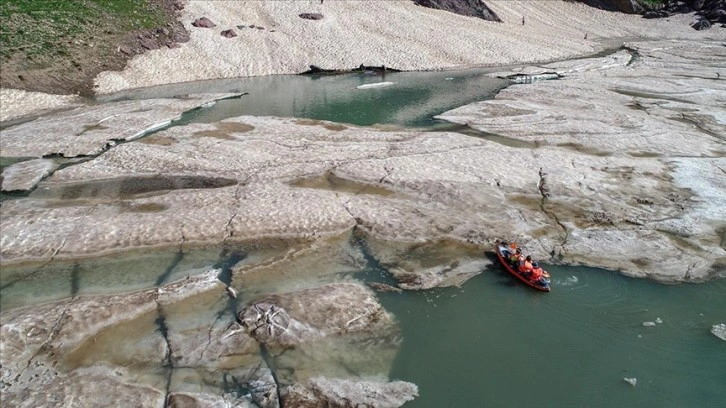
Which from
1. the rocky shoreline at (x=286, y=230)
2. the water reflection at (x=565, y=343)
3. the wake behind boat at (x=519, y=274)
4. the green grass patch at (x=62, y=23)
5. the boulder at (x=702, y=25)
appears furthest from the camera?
the boulder at (x=702, y=25)

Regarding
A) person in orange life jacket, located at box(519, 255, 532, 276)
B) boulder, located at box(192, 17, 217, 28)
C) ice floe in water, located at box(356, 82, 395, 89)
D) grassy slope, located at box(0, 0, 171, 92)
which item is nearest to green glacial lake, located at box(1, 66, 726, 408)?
person in orange life jacket, located at box(519, 255, 532, 276)

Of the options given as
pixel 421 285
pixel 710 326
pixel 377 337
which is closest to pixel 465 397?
pixel 377 337

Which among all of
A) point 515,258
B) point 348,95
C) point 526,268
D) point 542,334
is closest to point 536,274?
point 526,268

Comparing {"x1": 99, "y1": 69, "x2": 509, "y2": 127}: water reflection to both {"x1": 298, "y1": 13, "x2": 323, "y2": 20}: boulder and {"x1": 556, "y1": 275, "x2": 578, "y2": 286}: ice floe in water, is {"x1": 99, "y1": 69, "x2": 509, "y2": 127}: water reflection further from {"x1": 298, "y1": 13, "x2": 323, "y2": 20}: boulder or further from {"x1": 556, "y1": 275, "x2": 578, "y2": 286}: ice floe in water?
{"x1": 556, "y1": 275, "x2": 578, "y2": 286}: ice floe in water

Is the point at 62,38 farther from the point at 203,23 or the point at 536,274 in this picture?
the point at 536,274

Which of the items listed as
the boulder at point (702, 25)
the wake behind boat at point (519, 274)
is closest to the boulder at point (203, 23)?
the wake behind boat at point (519, 274)

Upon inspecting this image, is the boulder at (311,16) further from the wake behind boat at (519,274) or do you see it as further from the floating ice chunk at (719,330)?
the floating ice chunk at (719,330)
